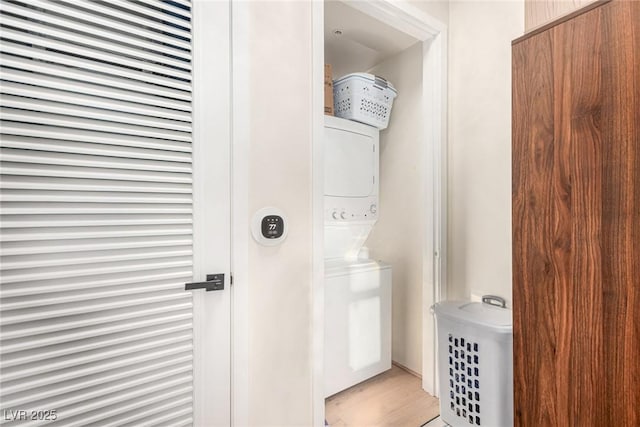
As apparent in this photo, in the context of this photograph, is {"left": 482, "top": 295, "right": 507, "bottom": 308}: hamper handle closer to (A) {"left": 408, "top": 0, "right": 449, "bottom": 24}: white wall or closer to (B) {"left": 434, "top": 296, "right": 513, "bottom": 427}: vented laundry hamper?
(B) {"left": 434, "top": 296, "right": 513, "bottom": 427}: vented laundry hamper

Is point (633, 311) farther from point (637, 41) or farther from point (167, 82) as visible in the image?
point (167, 82)

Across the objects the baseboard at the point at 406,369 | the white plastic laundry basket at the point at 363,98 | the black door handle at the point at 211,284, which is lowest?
the baseboard at the point at 406,369

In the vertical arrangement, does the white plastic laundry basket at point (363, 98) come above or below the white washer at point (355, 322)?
above

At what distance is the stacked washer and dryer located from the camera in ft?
6.51

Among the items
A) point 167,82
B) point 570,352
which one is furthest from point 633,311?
point 167,82

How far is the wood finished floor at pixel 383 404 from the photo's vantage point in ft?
5.86

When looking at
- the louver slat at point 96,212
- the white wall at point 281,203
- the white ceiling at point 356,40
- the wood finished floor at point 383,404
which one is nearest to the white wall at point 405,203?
the white ceiling at point 356,40

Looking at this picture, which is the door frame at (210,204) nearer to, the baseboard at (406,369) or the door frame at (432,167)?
the door frame at (432,167)

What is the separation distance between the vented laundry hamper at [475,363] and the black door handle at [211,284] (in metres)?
1.19

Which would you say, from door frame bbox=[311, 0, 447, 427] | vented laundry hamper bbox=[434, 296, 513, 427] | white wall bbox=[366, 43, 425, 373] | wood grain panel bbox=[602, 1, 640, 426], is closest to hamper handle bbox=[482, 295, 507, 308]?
vented laundry hamper bbox=[434, 296, 513, 427]

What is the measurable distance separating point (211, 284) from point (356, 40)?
6.77 ft

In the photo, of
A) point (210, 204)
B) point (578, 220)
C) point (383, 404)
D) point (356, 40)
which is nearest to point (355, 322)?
point (383, 404)

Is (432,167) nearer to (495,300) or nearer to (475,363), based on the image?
(495,300)

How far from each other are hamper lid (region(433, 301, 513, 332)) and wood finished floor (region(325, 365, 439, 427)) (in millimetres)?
672
